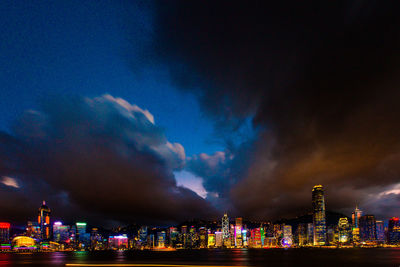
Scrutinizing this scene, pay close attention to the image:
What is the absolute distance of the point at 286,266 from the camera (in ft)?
341

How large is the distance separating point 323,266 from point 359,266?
13640mm

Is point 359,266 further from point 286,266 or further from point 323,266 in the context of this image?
point 286,266

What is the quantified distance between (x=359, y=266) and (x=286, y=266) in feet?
82.8

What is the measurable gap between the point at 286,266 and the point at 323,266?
12.0 meters

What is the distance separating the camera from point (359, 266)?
10556 centimetres

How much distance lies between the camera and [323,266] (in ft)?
337

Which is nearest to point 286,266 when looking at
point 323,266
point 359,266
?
point 323,266
